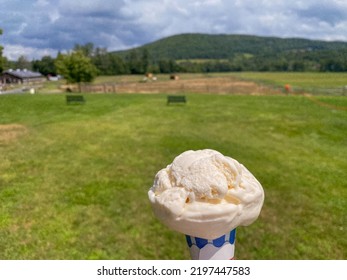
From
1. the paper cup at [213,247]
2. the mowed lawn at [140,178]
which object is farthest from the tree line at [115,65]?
the paper cup at [213,247]

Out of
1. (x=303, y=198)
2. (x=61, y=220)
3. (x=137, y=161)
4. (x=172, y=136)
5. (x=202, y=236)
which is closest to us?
(x=202, y=236)

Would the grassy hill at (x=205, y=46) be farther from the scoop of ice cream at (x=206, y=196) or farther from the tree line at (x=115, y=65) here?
the scoop of ice cream at (x=206, y=196)

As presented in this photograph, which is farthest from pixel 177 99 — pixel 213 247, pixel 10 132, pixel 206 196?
pixel 206 196

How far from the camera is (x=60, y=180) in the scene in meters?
7.97

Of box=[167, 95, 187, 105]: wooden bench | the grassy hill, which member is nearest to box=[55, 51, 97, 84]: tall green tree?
box=[167, 95, 187, 105]: wooden bench

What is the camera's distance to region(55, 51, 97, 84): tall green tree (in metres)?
38.6

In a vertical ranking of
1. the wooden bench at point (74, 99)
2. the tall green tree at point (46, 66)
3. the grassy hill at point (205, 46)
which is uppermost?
the grassy hill at point (205, 46)

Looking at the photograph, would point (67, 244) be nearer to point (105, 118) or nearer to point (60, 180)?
point (60, 180)

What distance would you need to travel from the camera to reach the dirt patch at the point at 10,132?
11320mm

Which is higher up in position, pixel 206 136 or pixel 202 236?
pixel 202 236

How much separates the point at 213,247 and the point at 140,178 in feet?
19.5

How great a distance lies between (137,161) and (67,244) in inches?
161

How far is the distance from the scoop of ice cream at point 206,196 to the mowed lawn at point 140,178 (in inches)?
132

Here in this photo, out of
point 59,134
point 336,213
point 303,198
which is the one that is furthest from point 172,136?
point 336,213
